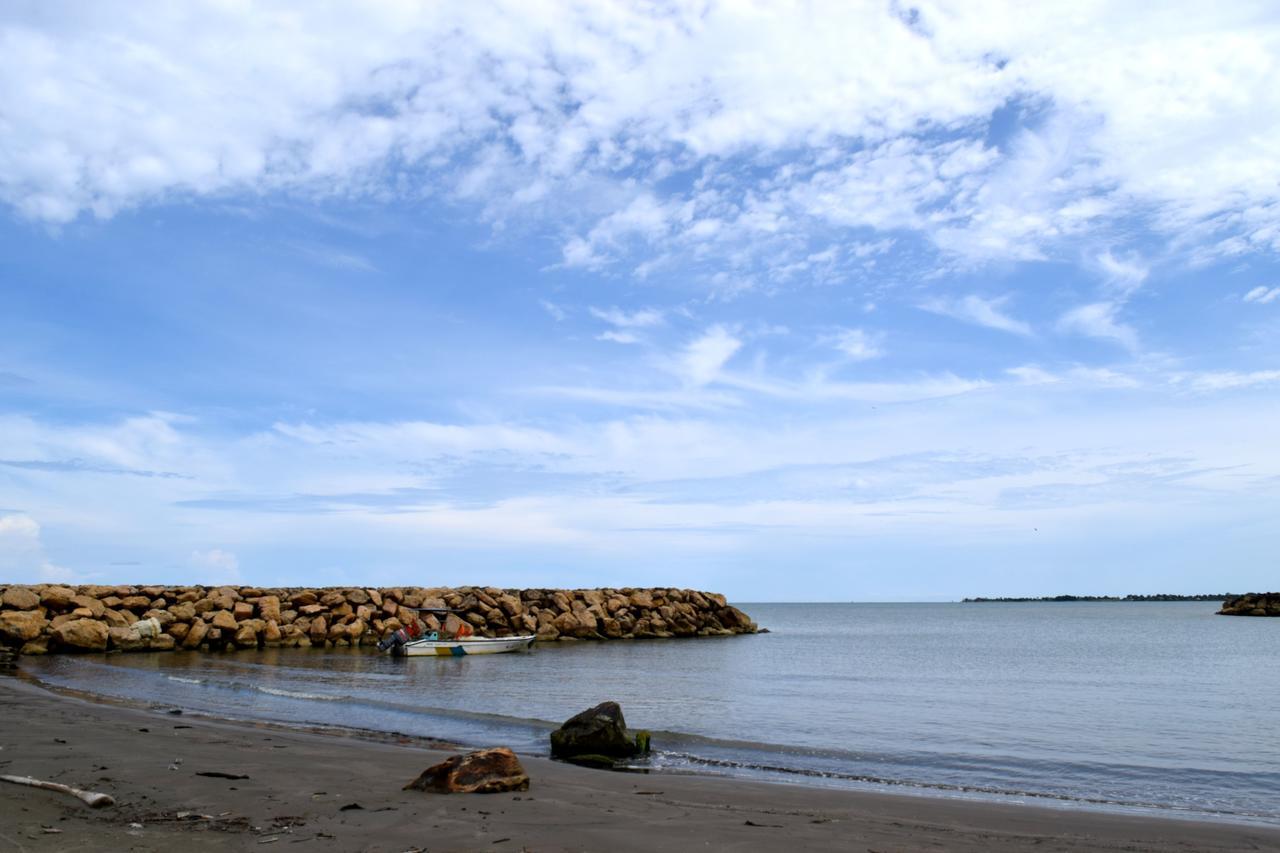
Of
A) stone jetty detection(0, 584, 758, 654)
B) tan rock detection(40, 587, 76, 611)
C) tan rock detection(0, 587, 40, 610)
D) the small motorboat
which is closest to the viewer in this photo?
stone jetty detection(0, 584, 758, 654)

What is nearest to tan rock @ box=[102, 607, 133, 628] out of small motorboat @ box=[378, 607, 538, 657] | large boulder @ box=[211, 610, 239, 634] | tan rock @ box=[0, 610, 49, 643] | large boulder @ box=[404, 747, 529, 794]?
tan rock @ box=[0, 610, 49, 643]

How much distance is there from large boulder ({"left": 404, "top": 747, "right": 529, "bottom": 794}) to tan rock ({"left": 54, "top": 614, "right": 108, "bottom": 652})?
28392 mm

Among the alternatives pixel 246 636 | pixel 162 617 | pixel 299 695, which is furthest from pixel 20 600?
pixel 299 695

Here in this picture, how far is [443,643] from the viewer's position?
36.1m

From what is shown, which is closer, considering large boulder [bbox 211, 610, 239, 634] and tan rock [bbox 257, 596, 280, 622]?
large boulder [bbox 211, 610, 239, 634]

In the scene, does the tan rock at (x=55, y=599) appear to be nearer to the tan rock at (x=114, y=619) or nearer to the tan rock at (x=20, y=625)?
the tan rock at (x=114, y=619)

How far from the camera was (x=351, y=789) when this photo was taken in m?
8.62

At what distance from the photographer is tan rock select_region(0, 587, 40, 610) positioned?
3262 cm

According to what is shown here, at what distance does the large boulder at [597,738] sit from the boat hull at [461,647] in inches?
926

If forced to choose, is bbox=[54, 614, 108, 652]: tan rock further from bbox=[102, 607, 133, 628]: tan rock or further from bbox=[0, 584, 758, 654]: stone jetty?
bbox=[102, 607, 133, 628]: tan rock

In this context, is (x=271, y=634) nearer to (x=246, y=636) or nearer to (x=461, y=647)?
(x=246, y=636)

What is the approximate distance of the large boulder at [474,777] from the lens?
8.58 meters

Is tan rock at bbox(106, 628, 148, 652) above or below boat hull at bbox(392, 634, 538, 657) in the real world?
above

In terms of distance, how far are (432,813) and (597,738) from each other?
225 inches
